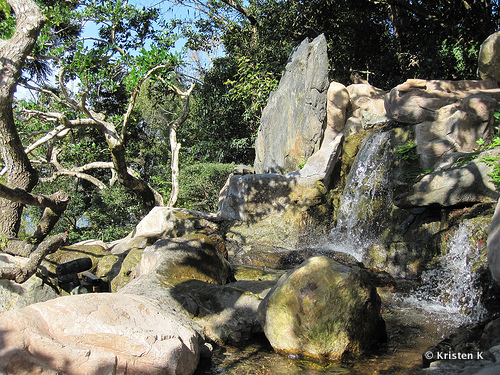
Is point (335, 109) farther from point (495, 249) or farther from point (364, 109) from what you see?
point (495, 249)

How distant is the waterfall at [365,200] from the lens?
9.19 metres

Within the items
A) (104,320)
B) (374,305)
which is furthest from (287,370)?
(104,320)

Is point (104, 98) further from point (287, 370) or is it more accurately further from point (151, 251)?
point (287, 370)

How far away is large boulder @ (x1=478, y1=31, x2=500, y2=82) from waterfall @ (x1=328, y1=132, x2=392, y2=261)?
2680mm

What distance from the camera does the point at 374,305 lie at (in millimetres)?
4195

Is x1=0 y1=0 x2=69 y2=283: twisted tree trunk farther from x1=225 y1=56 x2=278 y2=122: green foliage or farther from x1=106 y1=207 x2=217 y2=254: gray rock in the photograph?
x1=225 y1=56 x2=278 y2=122: green foliage

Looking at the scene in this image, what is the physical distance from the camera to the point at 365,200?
9695 millimetres

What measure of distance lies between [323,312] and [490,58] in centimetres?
844

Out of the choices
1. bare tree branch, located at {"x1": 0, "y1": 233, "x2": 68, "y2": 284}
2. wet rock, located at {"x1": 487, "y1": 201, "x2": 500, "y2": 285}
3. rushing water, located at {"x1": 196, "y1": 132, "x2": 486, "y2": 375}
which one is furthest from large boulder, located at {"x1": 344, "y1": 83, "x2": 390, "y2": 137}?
bare tree branch, located at {"x1": 0, "y1": 233, "x2": 68, "y2": 284}

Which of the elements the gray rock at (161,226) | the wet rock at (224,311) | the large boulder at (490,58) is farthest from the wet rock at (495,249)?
the gray rock at (161,226)

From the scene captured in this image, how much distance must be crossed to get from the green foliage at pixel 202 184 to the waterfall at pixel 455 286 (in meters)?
8.16

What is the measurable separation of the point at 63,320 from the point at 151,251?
2.79 m

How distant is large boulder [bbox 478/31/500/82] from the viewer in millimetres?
9195

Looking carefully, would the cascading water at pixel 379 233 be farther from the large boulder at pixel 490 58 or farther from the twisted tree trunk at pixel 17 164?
the twisted tree trunk at pixel 17 164
